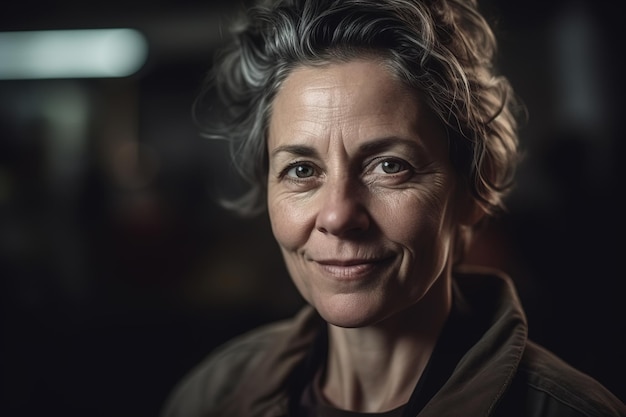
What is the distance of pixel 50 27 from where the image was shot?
2.07 metres

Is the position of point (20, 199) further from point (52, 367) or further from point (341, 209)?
point (341, 209)

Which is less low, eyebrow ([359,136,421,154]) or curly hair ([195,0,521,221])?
curly hair ([195,0,521,221])

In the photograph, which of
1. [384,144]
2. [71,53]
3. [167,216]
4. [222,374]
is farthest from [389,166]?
[71,53]

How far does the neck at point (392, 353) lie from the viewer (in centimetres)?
95

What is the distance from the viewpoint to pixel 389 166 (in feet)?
2.80

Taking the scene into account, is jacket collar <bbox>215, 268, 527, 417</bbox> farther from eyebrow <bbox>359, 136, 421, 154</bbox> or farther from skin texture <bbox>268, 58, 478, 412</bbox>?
eyebrow <bbox>359, 136, 421, 154</bbox>

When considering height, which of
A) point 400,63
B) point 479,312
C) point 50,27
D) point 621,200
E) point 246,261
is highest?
point 50,27

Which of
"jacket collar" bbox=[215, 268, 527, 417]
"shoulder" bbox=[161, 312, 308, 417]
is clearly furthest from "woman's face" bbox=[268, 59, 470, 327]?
"shoulder" bbox=[161, 312, 308, 417]

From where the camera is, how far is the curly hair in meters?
0.86

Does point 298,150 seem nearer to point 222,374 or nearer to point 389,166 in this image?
point 389,166

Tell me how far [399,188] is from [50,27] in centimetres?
176

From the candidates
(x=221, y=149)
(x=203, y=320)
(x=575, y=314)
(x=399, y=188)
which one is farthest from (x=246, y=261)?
(x=399, y=188)

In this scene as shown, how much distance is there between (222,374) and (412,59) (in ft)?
2.68

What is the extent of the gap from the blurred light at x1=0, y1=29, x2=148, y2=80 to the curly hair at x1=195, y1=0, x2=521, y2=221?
1.32m
